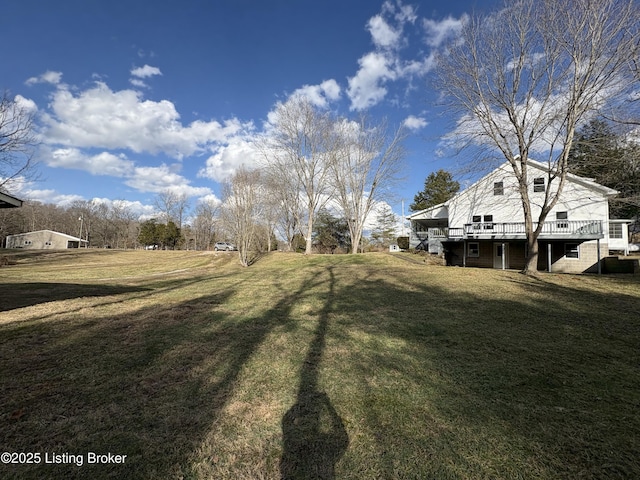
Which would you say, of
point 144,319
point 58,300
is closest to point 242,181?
point 58,300

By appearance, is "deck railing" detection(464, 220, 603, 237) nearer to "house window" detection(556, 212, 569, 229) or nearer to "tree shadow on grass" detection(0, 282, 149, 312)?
"house window" detection(556, 212, 569, 229)

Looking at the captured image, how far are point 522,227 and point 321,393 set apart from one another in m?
21.6

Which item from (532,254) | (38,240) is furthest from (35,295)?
(38,240)

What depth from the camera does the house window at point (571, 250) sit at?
767 inches

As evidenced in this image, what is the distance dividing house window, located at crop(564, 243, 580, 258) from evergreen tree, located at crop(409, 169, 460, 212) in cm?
2083

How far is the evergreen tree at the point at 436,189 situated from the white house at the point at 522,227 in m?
16.1

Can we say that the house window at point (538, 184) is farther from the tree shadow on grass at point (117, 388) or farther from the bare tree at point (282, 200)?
the tree shadow on grass at point (117, 388)

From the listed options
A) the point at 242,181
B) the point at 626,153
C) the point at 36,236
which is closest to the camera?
the point at 626,153

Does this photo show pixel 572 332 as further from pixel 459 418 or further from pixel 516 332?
pixel 459 418

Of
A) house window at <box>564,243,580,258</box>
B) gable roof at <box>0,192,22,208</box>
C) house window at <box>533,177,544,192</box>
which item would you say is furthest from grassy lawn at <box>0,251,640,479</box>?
house window at <box>533,177,544,192</box>

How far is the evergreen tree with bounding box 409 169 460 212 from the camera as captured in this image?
40.4m

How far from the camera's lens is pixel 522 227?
2016cm

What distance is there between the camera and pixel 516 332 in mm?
5438

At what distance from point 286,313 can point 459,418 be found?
4.61 m
